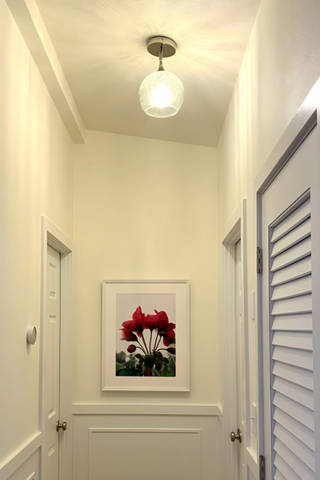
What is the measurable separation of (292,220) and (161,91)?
3.39 feet

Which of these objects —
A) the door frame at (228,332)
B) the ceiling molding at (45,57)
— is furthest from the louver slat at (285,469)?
the ceiling molding at (45,57)

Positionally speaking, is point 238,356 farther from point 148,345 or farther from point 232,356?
point 148,345

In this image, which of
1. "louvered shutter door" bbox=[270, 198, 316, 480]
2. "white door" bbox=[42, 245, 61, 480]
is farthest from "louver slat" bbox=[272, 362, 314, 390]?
"white door" bbox=[42, 245, 61, 480]

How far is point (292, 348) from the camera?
1362 mm

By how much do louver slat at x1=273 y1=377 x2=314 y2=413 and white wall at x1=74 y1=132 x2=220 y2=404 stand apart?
1.64 m

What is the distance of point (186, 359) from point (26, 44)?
2.12 meters

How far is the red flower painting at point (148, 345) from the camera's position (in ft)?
→ 10.2

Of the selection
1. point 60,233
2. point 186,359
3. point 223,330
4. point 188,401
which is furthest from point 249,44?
point 188,401

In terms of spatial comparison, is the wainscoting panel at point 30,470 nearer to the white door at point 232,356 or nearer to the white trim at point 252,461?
the white trim at point 252,461

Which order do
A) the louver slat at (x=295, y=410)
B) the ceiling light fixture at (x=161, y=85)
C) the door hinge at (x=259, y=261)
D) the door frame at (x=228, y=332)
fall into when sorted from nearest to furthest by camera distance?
1. the louver slat at (x=295, y=410)
2. the door hinge at (x=259, y=261)
3. the ceiling light fixture at (x=161, y=85)
4. the door frame at (x=228, y=332)

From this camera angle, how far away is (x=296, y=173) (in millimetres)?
1289

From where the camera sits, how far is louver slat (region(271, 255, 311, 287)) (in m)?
1.24

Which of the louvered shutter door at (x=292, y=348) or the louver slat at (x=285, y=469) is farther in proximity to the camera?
the louver slat at (x=285, y=469)


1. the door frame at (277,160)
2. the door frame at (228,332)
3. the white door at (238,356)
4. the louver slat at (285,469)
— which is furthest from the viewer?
the door frame at (228,332)
